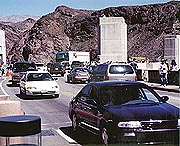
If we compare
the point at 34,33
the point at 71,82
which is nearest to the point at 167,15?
the point at 34,33

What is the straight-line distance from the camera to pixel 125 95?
8.33m

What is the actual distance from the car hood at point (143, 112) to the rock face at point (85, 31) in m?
89.5

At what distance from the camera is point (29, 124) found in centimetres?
525

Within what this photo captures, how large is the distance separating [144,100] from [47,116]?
474cm

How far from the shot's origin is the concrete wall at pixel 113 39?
51.2 metres

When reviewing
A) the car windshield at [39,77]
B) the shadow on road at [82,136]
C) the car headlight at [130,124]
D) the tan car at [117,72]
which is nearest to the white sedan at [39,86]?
the car windshield at [39,77]

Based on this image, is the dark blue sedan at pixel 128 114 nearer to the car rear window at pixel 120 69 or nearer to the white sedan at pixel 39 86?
the white sedan at pixel 39 86

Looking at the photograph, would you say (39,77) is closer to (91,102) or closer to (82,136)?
(82,136)

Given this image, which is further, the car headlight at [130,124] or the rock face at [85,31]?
the rock face at [85,31]

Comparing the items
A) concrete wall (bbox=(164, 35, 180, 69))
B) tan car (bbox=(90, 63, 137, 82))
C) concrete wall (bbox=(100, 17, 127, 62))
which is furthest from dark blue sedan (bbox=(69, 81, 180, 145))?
concrete wall (bbox=(100, 17, 127, 62))

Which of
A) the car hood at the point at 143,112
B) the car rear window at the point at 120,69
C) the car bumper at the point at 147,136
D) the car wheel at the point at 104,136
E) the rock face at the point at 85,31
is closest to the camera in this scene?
the car bumper at the point at 147,136

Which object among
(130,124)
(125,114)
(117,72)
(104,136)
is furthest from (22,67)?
(130,124)

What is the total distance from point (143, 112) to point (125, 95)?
2.92 feet

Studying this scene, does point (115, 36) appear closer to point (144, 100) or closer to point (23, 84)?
point (23, 84)
